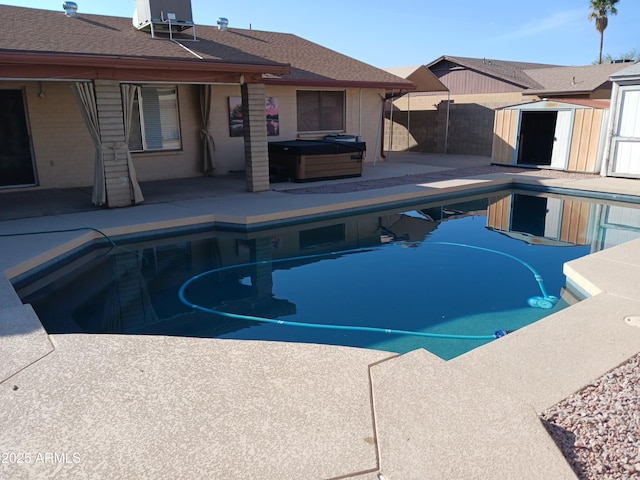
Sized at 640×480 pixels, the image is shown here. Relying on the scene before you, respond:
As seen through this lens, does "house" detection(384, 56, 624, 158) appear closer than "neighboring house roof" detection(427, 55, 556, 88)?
Yes

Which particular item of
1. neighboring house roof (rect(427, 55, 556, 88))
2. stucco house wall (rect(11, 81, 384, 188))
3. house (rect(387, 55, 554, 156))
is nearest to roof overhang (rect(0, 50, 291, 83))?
stucco house wall (rect(11, 81, 384, 188))

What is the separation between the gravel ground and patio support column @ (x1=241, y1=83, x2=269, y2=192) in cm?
802

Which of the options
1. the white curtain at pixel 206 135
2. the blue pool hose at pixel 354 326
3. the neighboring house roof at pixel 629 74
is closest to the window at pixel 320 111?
the white curtain at pixel 206 135

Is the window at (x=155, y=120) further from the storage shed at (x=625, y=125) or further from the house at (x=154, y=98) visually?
the storage shed at (x=625, y=125)

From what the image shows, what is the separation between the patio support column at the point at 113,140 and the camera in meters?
8.21

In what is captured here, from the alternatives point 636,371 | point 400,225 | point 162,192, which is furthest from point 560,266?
point 162,192

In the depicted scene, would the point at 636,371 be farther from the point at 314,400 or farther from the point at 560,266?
the point at 560,266

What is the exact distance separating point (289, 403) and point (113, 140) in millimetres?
7122

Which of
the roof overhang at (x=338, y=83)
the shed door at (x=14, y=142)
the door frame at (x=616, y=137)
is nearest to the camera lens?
the shed door at (x=14, y=142)

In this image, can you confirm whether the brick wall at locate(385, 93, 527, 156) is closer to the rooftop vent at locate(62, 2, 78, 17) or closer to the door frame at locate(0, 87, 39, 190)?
the rooftop vent at locate(62, 2, 78, 17)

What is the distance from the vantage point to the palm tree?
33831 mm

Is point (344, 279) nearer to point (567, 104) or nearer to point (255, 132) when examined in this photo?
point (255, 132)

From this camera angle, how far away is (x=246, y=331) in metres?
4.76

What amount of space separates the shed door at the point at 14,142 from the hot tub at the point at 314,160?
17.2 feet
